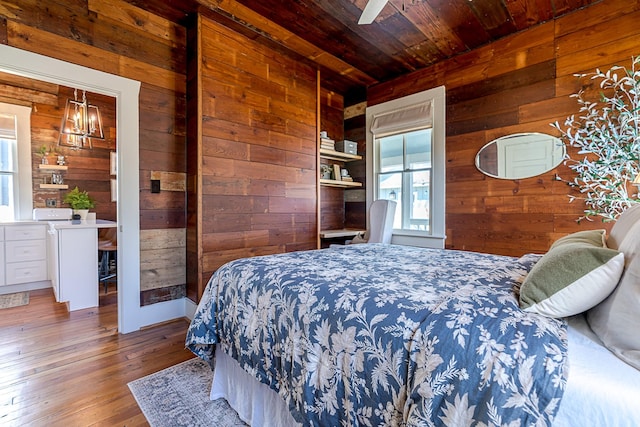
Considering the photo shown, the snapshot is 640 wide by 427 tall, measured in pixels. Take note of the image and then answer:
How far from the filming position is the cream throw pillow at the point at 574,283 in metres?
0.83

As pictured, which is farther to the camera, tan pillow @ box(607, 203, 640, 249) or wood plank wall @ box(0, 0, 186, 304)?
wood plank wall @ box(0, 0, 186, 304)

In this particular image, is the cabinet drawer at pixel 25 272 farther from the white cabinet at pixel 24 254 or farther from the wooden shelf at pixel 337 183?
the wooden shelf at pixel 337 183

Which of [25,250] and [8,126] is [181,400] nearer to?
[25,250]

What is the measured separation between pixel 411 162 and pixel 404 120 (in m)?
0.55

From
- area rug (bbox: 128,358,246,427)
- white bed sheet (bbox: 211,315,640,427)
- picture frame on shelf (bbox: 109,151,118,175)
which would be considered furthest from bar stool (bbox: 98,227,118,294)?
white bed sheet (bbox: 211,315,640,427)

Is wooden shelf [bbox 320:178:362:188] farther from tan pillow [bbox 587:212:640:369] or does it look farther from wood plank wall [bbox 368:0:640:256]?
tan pillow [bbox 587:212:640:369]

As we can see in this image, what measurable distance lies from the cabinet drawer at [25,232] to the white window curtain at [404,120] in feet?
15.4

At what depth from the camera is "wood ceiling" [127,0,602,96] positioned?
2.64 m

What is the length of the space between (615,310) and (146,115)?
3.32m

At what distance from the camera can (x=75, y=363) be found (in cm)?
215

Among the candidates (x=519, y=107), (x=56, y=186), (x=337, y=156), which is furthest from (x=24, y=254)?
(x=519, y=107)

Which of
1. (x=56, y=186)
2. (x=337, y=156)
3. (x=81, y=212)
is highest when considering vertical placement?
(x=337, y=156)

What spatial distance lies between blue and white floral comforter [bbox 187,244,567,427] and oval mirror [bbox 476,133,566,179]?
179cm

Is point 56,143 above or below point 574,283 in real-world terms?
above
